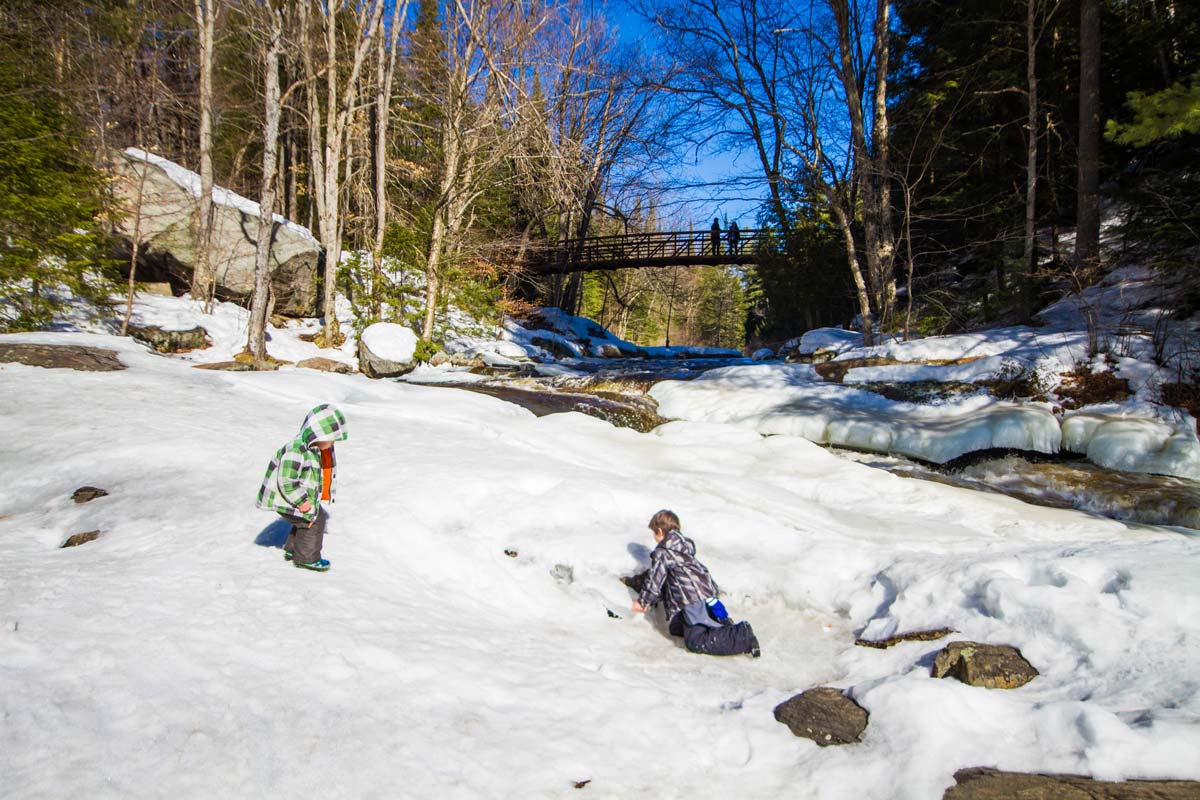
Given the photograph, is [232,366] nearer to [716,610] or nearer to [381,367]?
[381,367]

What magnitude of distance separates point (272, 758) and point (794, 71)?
49.6ft

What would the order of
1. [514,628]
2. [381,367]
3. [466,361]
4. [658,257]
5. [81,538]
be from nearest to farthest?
1. [514,628]
2. [81,538]
3. [381,367]
4. [466,361]
5. [658,257]

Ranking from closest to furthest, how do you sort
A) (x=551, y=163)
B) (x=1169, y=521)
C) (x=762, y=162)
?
1. (x=1169, y=521)
2. (x=551, y=163)
3. (x=762, y=162)

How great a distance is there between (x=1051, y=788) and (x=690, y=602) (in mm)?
2068

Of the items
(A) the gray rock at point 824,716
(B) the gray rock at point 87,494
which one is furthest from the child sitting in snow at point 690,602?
(B) the gray rock at point 87,494

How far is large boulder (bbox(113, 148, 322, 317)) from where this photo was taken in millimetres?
14430

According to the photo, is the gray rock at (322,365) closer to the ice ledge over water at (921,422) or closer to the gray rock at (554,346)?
the ice ledge over water at (921,422)

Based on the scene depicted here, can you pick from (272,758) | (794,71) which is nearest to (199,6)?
(794,71)

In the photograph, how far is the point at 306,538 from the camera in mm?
3854

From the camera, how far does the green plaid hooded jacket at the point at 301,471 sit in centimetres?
381

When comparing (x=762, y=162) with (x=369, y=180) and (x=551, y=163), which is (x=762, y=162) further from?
(x=369, y=180)

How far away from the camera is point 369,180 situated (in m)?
22.2

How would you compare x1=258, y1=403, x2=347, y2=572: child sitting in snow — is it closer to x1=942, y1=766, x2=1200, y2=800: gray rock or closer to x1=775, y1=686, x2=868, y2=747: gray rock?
x1=775, y1=686, x2=868, y2=747: gray rock

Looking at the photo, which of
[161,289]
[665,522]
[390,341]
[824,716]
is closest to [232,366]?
[390,341]
